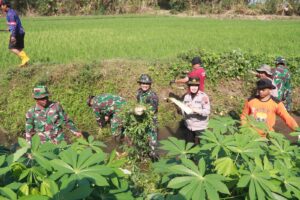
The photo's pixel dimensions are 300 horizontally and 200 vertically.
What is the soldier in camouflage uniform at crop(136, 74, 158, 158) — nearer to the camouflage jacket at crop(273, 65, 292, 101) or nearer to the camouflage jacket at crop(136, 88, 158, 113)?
the camouflage jacket at crop(136, 88, 158, 113)

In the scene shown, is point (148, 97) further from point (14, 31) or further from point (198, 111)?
point (14, 31)

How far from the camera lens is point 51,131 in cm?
422

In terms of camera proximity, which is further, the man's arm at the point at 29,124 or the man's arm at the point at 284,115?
the man's arm at the point at 29,124

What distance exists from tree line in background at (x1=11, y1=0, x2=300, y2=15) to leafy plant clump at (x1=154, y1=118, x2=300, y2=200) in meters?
26.7

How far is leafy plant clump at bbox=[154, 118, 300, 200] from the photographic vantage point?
5.05 ft

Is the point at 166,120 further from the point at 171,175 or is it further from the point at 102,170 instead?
the point at 102,170

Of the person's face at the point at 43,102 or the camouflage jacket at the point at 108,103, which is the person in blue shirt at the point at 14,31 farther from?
the person's face at the point at 43,102

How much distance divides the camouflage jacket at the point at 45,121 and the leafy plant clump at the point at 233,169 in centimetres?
244

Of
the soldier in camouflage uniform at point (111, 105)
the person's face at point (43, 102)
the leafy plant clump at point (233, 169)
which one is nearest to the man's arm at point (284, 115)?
the leafy plant clump at point (233, 169)

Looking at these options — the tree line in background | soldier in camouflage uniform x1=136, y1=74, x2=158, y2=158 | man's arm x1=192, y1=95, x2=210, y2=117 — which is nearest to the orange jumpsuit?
man's arm x1=192, y1=95, x2=210, y2=117

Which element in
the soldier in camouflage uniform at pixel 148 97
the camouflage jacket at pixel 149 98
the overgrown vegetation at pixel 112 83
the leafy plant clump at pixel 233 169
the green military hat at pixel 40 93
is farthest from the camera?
the overgrown vegetation at pixel 112 83

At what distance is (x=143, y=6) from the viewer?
2977cm

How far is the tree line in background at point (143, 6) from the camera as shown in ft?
87.2

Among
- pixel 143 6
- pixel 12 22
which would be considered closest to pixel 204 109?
pixel 12 22
